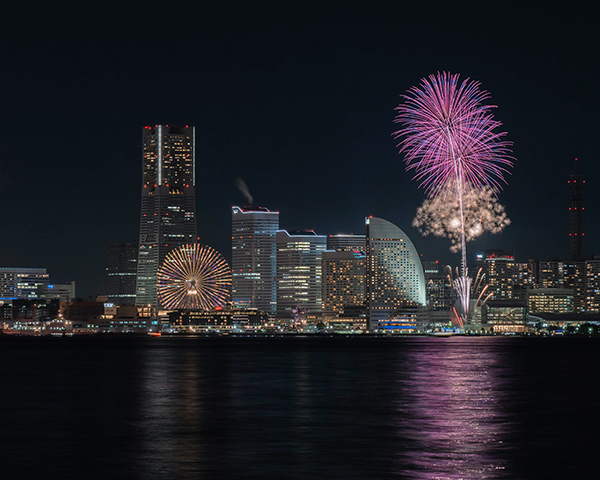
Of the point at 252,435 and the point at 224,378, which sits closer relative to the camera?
the point at 252,435

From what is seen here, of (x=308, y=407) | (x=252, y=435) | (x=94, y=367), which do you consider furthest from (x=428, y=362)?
(x=252, y=435)

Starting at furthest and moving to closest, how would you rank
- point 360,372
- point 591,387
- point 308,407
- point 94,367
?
point 94,367 < point 360,372 < point 591,387 < point 308,407

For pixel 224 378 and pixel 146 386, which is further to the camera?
pixel 224 378

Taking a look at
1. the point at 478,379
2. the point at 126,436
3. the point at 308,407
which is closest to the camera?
the point at 126,436

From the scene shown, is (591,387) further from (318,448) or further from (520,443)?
(318,448)

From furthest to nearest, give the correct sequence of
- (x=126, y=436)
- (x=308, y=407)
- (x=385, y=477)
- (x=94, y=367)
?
1. (x=94, y=367)
2. (x=308, y=407)
3. (x=126, y=436)
4. (x=385, y=477)

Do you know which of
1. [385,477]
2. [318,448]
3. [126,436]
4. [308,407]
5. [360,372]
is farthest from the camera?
[360,372]

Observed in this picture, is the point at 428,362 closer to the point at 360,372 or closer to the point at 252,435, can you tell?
the point at 360,372

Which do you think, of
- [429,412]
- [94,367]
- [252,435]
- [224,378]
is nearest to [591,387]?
[429,412]
